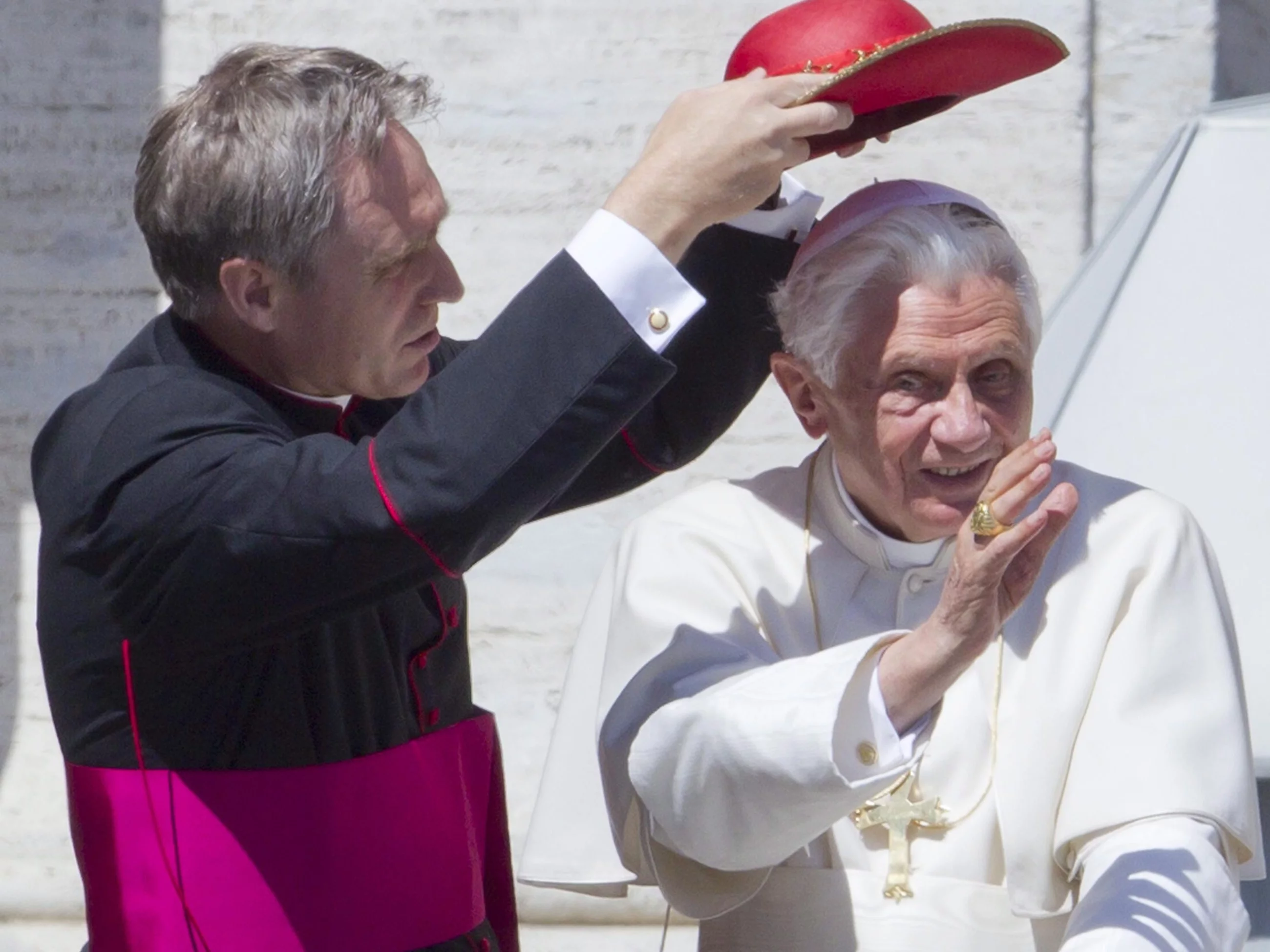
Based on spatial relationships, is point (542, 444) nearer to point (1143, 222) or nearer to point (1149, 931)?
point (1149, 931)

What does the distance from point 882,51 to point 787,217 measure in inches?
22.1

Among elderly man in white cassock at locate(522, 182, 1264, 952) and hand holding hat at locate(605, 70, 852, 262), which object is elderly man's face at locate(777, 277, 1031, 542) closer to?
elderly man in white cassock at locate(522, 182, 1264, 952)

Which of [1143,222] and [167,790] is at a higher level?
[1143,222]

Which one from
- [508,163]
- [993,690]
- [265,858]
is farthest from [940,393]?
[508,163]

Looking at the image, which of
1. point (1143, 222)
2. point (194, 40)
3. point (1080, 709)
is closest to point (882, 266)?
point (1080, 709)

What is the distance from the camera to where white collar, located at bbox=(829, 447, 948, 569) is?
2510mm

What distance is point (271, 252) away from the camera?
209cm

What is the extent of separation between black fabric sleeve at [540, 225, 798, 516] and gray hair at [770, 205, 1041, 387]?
0.22 meters

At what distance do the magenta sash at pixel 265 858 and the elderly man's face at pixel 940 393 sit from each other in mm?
726

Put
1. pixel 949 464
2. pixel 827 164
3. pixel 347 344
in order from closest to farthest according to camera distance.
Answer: pixel 347 344
pixel 949 464
pixel 827 164

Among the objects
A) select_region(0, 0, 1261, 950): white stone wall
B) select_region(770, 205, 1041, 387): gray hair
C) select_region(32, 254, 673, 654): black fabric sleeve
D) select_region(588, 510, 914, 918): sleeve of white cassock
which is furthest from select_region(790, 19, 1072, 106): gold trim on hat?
select_region(0, 0, 1261, 950): white stone wall

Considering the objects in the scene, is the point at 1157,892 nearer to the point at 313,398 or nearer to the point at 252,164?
the point at 313,398

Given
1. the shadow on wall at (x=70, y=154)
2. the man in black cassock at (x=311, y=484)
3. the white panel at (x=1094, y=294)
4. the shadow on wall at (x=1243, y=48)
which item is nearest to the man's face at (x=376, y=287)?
the man in black cassock at (x=311, y=484)

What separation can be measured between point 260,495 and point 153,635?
253 mm
